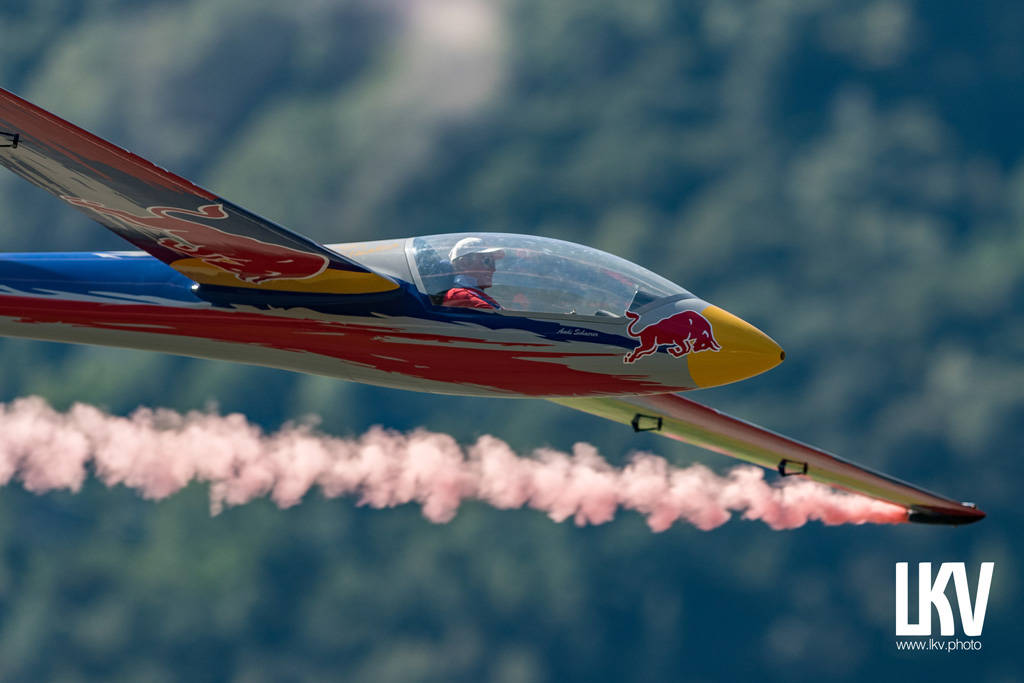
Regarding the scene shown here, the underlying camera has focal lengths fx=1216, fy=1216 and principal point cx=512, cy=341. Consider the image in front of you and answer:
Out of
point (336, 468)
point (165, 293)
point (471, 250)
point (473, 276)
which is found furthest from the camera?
point (336, 468)

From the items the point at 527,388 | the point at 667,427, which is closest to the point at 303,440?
the point at 667,427

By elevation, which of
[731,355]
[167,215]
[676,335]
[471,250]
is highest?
[471,250]

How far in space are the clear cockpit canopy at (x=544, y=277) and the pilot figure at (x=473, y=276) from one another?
2 cm

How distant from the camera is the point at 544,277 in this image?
24328mm

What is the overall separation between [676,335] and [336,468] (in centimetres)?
1668

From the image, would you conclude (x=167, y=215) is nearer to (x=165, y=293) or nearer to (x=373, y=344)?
(x=165, y=293)

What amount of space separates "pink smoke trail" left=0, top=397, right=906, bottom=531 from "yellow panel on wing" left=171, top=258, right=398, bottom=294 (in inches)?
493

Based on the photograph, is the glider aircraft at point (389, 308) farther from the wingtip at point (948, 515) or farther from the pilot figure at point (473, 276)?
the wingtip at point (948, 515)

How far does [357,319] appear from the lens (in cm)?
2483

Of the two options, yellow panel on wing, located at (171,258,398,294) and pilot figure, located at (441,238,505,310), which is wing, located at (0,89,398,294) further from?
pilot figure, located at (441,238,505,310)

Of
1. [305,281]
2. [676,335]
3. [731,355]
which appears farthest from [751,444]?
[305,281]

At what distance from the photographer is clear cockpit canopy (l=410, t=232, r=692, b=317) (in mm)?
24281

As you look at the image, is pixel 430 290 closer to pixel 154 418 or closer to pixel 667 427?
pixel 667 427

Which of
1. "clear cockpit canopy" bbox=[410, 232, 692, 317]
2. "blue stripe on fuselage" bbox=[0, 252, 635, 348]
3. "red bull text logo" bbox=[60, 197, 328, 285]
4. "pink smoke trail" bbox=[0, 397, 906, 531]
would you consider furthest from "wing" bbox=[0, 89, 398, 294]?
"pink smoke trail" bbox=[0, 397, 906, 531]
